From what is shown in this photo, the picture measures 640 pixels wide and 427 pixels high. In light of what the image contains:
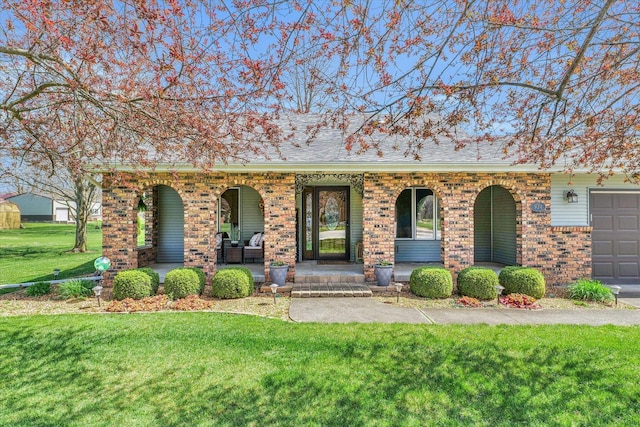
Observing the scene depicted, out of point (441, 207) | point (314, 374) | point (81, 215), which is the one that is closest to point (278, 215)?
point (441, 207)

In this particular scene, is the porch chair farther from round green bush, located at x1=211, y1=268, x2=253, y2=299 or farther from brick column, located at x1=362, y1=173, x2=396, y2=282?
brick column, located at x1=362, y1=173, x2=396, y2=282

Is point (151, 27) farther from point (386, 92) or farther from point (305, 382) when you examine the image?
point (305, 382)

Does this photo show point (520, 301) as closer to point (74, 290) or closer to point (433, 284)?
point (433, 284)

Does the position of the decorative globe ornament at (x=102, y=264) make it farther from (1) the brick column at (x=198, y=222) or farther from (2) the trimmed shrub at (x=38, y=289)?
(1) the brick column at (x=198, y=222)

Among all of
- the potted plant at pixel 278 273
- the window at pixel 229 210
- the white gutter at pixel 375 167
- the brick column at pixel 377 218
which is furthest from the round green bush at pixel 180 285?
the brick column at pixel 377 218

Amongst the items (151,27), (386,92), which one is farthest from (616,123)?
(151,27)

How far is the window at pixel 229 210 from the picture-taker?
10.8 metres

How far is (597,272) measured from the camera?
28.8 feet

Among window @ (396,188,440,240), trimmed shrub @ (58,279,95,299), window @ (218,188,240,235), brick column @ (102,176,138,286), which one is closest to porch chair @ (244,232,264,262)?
window @ (218,188,240,235)

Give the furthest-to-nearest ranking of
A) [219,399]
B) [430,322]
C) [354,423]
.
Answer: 1. [430,322]
2. [219,399]
3. [354,423]

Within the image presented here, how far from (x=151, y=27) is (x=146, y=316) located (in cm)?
469

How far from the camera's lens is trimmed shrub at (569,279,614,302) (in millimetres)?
7219

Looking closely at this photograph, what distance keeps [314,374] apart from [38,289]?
7426mm

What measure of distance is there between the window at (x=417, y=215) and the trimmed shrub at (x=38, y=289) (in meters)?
9.26
